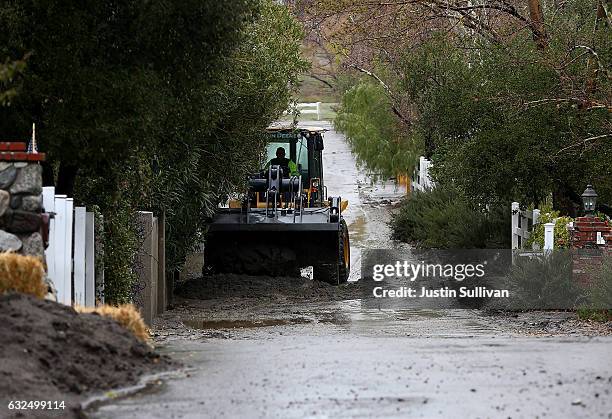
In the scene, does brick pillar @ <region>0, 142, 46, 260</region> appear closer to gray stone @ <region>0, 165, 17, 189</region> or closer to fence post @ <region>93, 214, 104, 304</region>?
gray stone @ <region>0, 165, 17, 189</region>

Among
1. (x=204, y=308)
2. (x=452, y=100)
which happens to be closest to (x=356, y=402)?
(x=204, y=308)

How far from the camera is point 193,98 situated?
654 inches

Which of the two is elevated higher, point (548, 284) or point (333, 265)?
point (333, 265)

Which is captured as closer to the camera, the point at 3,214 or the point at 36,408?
the point at 36,408

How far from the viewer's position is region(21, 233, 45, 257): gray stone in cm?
1060

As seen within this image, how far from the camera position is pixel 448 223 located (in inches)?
1191

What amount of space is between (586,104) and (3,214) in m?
14.1

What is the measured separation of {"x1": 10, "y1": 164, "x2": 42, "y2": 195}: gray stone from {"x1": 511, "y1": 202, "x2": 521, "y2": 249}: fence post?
51.1ft

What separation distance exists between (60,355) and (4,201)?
8.69 ft

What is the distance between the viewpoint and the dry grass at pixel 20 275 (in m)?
8.99

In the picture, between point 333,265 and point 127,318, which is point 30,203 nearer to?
point 127,318

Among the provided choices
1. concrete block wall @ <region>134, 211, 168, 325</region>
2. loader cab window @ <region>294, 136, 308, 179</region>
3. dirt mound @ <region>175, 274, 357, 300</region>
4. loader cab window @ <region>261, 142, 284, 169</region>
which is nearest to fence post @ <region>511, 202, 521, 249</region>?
dirt mound @ <region>175, 274, 357, 300</region>

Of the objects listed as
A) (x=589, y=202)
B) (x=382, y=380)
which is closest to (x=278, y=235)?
(x=589, y=202)

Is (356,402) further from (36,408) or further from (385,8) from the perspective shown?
(385,8)
